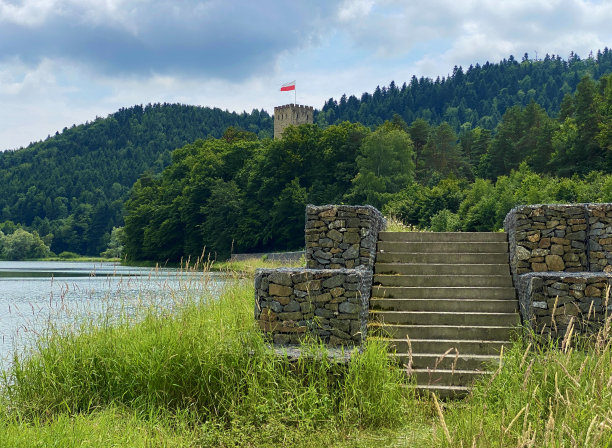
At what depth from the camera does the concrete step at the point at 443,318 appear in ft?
29.8

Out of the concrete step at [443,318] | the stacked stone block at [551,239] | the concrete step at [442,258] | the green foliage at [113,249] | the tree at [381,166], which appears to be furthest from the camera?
the green foliage at [113,249]

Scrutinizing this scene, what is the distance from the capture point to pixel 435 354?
27.4 ft

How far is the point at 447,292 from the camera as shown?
388 inches

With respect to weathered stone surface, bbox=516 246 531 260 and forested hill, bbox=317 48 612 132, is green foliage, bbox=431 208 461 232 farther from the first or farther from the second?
forested hill, bbox=317 48 612 132

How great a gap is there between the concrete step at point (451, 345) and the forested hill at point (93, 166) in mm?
73150

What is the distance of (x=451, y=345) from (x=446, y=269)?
7.19 ft

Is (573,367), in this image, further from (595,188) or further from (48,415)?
(595,188)

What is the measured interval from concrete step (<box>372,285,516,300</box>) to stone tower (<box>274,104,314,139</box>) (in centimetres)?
6614

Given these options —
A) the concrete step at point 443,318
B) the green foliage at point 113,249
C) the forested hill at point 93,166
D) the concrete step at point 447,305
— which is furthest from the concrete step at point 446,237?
the forested hill at point 93,166

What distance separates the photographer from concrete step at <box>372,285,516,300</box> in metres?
9.77

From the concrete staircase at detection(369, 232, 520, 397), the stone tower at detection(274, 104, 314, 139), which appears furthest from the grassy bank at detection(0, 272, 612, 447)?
the stone tower at detection(274, 104, 314, 139)

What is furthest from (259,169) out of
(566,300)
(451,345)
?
(566,300)

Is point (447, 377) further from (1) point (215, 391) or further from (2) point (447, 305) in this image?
(1) point (215, 391)

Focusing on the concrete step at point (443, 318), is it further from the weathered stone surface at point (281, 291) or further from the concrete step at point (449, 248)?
the concrete step at point (449, 248)
